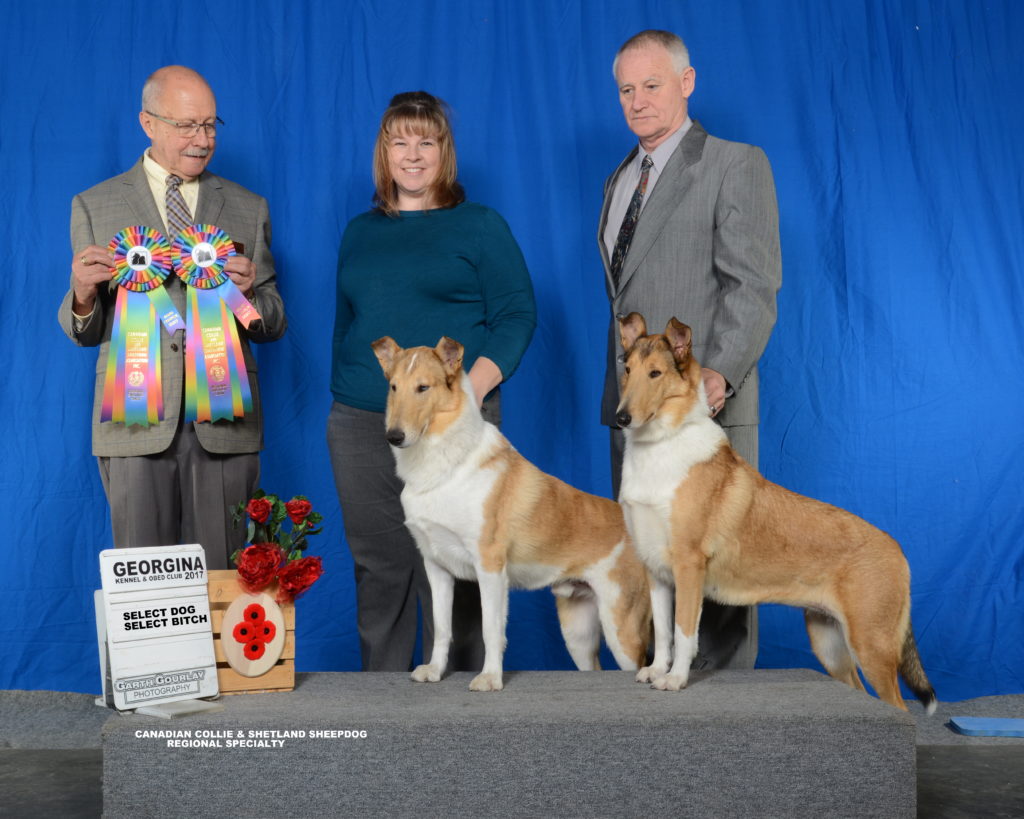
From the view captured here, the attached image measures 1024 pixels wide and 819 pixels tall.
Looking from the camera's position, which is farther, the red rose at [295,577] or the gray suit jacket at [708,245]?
the gray suit jacket at [708,245]

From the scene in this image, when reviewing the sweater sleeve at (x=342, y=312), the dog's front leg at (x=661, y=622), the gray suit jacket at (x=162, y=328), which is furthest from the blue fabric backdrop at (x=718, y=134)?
the dog's front leg at (x=661, y=622)

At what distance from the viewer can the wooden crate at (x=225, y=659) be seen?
2.84m

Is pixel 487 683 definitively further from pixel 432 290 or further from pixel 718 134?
pixel 718 134

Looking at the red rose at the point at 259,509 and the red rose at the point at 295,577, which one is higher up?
the red rose at the point at 259,509

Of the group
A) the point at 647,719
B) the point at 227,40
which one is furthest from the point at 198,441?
the point at 227,40

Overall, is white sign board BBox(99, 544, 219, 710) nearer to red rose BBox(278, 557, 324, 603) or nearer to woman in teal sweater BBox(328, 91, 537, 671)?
red rose BBox(278, 557, 324, 603)

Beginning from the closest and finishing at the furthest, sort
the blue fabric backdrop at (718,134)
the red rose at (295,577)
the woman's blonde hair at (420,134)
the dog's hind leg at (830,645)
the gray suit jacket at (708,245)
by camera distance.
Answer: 1. the red rose at (295,577)
2. the dog's hind leg at (830,645)
3. the gray suit jacket at (708,245)
4. the woman's blonde hair at (420,134)
5. the blue fabric backdrop at (718,134)

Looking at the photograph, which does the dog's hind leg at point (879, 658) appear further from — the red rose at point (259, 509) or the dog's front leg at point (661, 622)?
the red rose at point (259, 509)

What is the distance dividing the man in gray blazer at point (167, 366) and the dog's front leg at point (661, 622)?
5.20ft

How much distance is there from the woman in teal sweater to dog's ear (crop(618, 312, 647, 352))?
57 centimetres

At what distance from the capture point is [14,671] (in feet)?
14.9

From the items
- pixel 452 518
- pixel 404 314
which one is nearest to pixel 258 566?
pixel 452 518

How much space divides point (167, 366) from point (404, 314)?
885 mm

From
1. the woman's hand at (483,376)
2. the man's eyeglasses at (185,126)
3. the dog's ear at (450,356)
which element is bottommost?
the woman's hand at (483,376)
